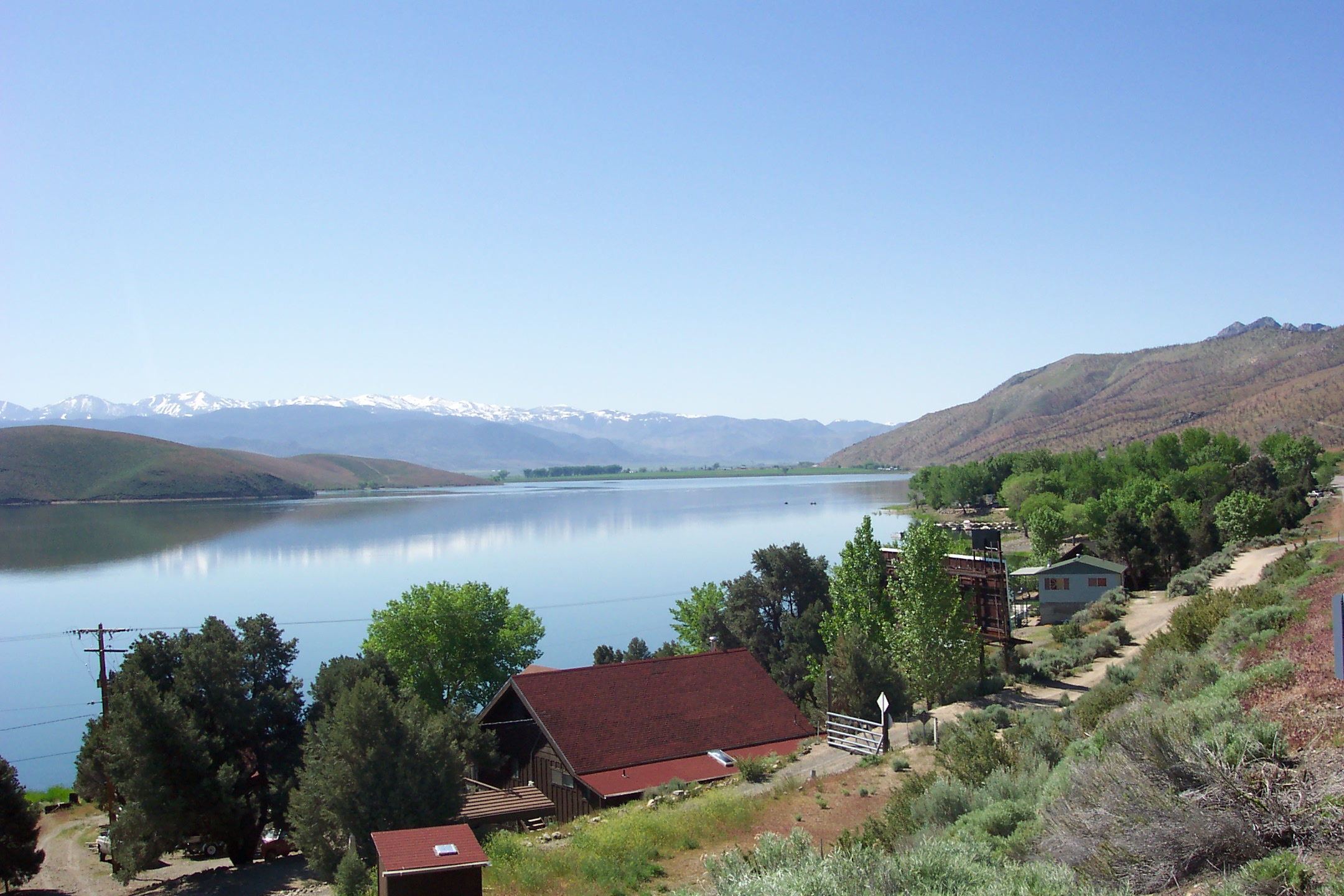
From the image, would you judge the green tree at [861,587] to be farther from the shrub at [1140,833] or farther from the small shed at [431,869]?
the shrub at [1140,833]

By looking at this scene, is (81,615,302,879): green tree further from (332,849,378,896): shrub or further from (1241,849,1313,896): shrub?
(1241,849,1313,896): shrub

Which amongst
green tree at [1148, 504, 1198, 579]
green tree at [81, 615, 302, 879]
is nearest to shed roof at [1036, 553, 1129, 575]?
green tree at [1148, 504, 1198, 579]

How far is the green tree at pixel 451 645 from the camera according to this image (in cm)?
3189

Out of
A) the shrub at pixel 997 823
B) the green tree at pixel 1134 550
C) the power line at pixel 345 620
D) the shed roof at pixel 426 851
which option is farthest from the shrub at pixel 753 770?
the green tree at pixel 1134 550

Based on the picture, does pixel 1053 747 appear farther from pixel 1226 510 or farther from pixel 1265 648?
pixel 1226 510

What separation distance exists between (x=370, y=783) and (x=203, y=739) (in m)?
6.40

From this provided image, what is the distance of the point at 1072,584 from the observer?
39844 millimetres

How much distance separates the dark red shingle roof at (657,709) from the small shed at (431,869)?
26.7 feet

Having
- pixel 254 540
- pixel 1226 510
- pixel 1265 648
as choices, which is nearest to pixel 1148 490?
pixel 1226 510

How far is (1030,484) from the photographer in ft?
284

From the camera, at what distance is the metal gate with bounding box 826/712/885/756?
16.8 metres

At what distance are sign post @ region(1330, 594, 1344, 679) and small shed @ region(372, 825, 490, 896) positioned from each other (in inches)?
323

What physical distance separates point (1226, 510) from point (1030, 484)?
136 ft

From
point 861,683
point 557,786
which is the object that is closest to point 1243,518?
point 861,683
